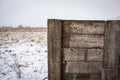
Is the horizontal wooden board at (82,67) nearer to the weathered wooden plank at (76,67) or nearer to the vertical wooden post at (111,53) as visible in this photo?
the weathered wooden plank at (76,67)

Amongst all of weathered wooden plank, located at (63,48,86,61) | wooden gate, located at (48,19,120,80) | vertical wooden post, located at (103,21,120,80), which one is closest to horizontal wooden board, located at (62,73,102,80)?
wooden gate, located at (48,19,120,80)

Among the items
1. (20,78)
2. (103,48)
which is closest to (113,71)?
(103,48)

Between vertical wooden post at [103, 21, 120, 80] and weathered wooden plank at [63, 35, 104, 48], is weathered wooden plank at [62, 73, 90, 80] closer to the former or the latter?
vertical wooden post at [103, 21, 120, 80]

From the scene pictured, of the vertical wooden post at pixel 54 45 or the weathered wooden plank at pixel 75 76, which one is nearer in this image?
the vertical wooden post at pixel 54 45

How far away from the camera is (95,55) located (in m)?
1.88

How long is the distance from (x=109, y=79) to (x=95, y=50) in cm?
47

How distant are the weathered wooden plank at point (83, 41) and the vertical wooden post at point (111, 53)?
10 cm

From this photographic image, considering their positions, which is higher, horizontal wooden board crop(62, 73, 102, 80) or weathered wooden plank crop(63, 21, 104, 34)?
weathered wooden plank crop(63, 21, 104, 34)

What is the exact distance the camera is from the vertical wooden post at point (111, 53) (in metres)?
1.83

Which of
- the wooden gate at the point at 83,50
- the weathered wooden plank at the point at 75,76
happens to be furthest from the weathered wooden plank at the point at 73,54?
the weathered wooden plank at the point at 75,76

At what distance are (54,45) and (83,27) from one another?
0.47m

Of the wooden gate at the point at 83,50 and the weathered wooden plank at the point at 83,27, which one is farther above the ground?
the weathered wooden plank at the point at 83,27

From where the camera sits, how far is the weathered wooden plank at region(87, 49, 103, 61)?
Result: 6.15 feet

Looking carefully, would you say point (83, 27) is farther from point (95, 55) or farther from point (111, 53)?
point (111, 53)
